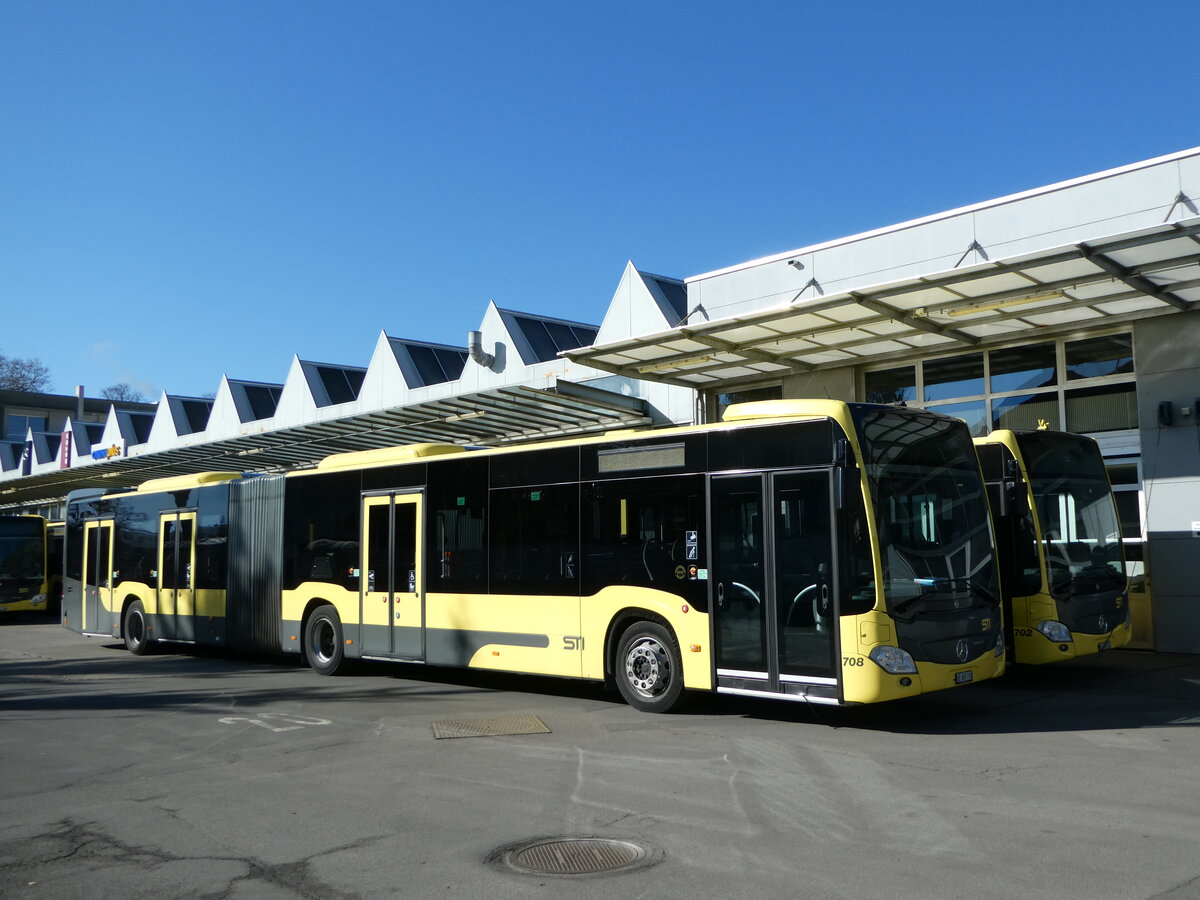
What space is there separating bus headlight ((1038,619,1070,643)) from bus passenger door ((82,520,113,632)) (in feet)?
53.1

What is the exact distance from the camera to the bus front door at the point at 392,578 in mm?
13602

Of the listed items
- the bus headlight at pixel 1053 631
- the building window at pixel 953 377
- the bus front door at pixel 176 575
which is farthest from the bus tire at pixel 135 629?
the bus headlight at pixel 1053 631

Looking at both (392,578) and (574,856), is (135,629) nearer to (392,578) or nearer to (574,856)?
(392,578)

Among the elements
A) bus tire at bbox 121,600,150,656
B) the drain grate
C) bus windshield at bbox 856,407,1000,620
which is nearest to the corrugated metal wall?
bus tire at bbox 121,600,150,656

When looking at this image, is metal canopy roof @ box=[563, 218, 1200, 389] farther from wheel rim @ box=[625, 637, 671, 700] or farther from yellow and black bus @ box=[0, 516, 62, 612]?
yellow and black bus @ box=[0, 516, 62, 612]

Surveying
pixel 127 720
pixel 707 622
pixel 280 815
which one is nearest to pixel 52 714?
pixel 127 720

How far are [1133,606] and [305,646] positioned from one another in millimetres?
12160

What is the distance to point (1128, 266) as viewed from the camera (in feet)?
42.7

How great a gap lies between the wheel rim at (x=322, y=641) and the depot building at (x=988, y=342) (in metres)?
5.60

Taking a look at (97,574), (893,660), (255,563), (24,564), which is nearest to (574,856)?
(893,660)

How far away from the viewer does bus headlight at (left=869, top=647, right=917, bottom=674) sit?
9.00 m

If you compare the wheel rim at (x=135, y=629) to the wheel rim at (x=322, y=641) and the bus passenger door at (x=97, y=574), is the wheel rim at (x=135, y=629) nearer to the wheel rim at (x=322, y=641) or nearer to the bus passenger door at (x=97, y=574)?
the bus passenger door at (x=97, y=574)

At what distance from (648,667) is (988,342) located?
30.4ft

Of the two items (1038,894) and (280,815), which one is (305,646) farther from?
(1038,894)
